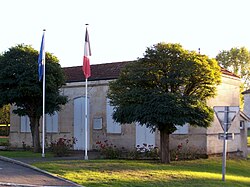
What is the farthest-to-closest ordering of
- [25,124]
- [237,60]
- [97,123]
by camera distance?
[237,60] < [25,124] < [97,123]

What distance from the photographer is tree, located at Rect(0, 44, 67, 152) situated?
2539 centimetres

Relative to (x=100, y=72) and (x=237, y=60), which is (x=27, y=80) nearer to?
(x=100, y=72)

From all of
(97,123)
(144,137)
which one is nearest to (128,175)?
(144,137)

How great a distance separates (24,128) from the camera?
113ft

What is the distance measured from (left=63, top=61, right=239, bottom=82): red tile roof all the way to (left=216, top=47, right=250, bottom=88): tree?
37.0 m

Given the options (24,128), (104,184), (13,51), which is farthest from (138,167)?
(24,128)

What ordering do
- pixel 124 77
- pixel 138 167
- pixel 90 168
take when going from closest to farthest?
pixel 90 168, pixel 138 167, pixel 124 77

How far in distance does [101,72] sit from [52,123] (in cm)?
512

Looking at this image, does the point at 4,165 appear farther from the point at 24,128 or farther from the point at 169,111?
the point at 24,128

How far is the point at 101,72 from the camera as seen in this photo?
31.3m

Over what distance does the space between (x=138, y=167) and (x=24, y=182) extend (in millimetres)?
5776

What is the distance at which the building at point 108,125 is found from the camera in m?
27.2

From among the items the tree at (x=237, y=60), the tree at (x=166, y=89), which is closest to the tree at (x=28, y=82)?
the tree at (x=166, y=89)

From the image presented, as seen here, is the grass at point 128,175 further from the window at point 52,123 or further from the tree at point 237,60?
the tree at point 237,60
